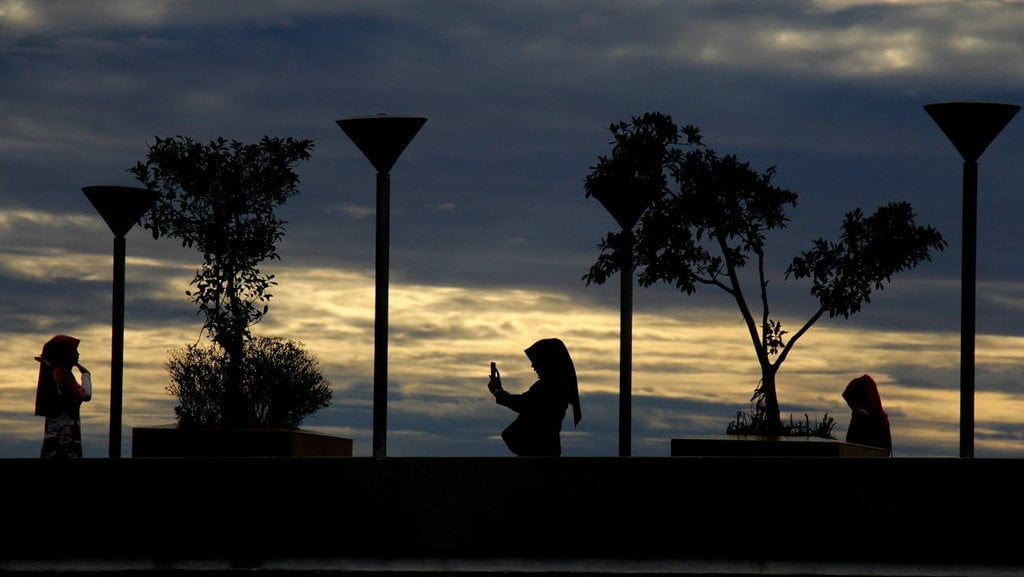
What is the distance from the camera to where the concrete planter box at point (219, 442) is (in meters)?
24.7

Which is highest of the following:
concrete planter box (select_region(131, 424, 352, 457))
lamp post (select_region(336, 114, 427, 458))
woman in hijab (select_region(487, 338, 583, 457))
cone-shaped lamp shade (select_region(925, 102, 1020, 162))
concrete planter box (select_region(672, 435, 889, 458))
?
cone-shaped lamp shade (select_region(925, 102, 1020, 162))

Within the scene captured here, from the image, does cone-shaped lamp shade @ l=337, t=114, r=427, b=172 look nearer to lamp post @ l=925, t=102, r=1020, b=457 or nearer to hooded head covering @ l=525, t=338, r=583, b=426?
hooded head covering @ l=525, t=338, r=583, b=426

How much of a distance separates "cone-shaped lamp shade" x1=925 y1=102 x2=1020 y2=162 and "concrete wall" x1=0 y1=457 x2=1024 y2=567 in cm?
335

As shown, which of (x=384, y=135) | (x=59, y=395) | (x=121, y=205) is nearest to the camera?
(x=384, y=135)

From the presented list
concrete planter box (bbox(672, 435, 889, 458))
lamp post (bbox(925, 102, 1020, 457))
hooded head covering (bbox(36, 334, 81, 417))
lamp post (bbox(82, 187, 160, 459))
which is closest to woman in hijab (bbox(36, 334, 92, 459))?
hooded head covering (bbox(36, 334, 81, 417))

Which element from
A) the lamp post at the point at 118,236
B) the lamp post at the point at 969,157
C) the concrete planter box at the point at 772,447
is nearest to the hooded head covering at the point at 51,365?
the lamp post at the point at 118,236

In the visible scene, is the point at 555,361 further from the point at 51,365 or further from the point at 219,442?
the point at 219,442

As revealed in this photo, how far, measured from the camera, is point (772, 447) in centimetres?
2130

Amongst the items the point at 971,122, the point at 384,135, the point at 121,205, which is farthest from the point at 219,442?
the point at 971,122

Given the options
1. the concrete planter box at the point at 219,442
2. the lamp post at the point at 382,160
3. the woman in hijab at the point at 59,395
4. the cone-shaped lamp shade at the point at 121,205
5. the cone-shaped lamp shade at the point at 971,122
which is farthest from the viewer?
the concrete planter box at the point at 219,442

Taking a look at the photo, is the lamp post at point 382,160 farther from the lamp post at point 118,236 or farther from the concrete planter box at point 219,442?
the concrete planter box at point 219,442

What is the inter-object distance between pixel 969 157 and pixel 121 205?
37.5 feet

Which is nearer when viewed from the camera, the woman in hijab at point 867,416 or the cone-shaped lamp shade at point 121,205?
the cone-shaped lamp shade at point 121,205

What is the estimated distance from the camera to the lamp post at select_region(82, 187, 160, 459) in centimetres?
2097
